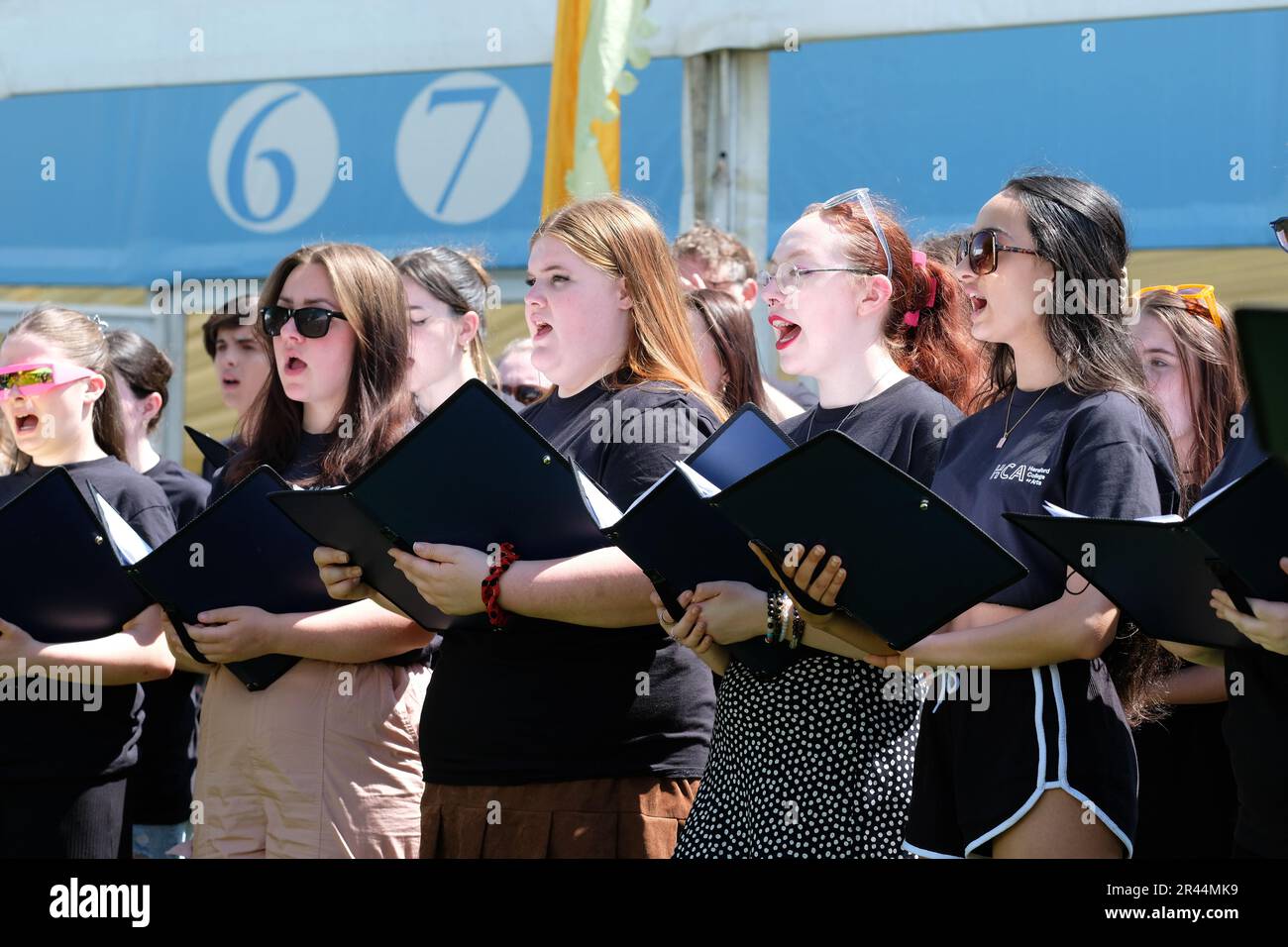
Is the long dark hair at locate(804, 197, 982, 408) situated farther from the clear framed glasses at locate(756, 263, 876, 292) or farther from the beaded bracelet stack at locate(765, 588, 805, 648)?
the beaded bracelet stack at locate(765, 588, 805, 648)

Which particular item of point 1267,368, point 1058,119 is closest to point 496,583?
point 1267,368

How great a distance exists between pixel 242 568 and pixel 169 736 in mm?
1624

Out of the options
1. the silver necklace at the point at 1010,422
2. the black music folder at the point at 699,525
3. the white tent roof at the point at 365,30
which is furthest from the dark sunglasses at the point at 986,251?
the white tent roof at the point at 365,30

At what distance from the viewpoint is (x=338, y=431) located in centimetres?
343

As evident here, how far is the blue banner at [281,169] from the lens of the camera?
6.21 m

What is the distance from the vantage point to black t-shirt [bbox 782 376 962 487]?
278 centimetres

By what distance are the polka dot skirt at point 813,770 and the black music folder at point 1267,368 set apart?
1.17 meters

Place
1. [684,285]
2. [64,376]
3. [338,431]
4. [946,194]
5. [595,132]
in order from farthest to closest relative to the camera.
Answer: [946,194] < [595,132] < [684,285] < [64,376] < [338,431]

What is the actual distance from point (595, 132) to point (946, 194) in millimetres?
1321

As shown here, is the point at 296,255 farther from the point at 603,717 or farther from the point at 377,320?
the point at 603,717

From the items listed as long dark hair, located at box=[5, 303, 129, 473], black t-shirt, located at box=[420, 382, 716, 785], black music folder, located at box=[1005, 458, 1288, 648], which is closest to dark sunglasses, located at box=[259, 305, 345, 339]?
black t-shirt, located at box=[420, 382, 716, 785]

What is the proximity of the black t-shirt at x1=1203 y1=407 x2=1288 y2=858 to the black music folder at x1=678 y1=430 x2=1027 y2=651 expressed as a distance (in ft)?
1.41
